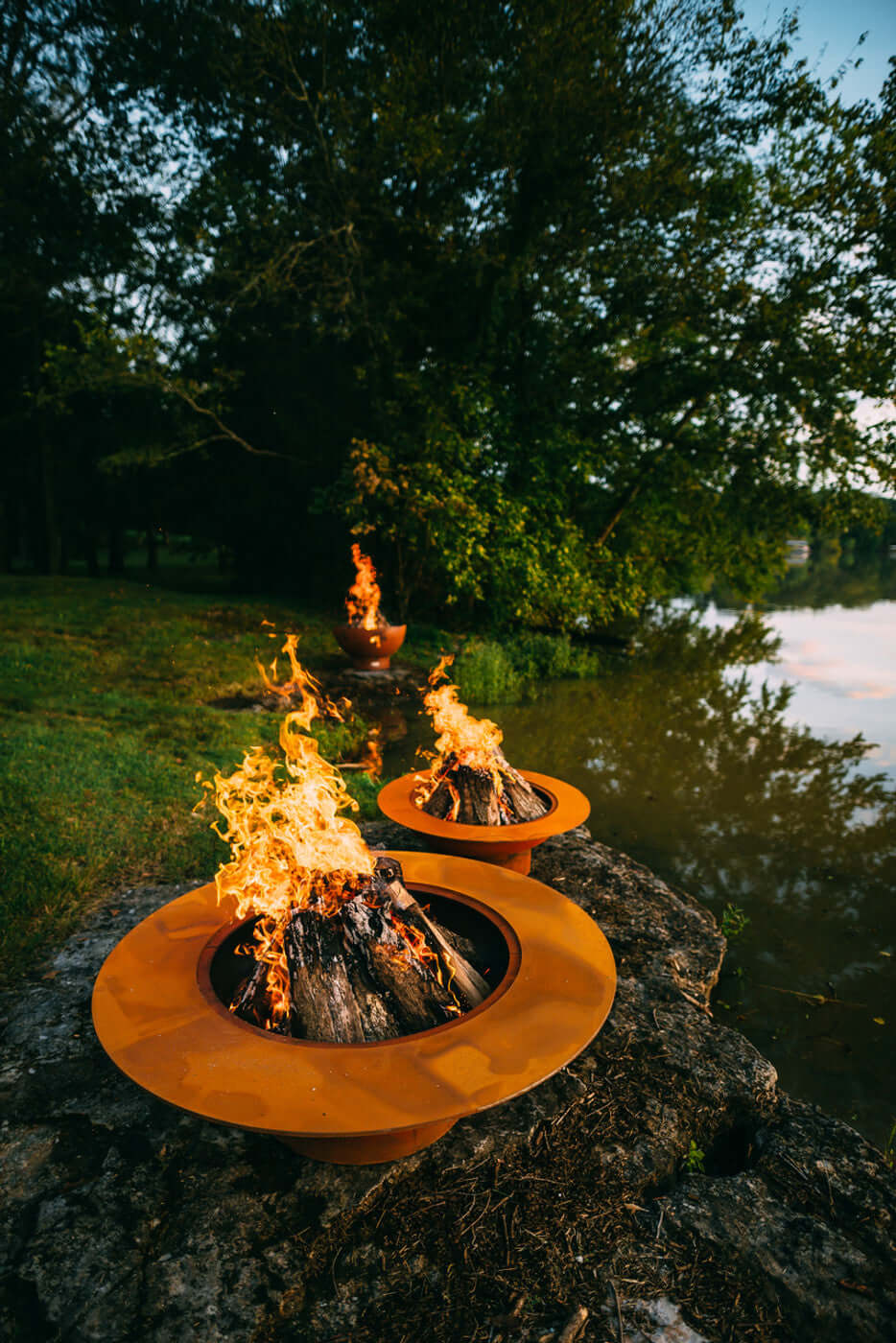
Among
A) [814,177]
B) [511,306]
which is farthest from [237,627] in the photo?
[814,177]

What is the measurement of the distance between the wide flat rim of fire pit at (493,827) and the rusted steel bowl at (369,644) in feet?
22.6

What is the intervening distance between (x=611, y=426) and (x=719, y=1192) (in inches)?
681

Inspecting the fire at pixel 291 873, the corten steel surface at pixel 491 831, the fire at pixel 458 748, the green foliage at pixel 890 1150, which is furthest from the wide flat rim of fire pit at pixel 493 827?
the green foliage at pixel 890 1150

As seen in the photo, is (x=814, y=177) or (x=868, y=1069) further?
(x=814, y=177)

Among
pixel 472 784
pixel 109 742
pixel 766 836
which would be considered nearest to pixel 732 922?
pixel 766 836

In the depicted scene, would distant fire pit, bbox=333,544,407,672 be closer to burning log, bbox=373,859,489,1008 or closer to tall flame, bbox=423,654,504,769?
tall flame, bbox=423,654,504,769

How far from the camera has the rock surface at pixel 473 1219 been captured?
2.19 m

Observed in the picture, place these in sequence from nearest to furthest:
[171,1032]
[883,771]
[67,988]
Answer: [171,1032]
[67,988]
[883,771]

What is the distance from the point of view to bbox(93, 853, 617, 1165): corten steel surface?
2131 mm

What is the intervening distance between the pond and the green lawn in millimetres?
2759

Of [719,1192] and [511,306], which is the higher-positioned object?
[511,306]

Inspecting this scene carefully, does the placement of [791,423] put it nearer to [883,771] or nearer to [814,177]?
[814,177]

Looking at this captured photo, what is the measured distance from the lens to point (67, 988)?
3.72m

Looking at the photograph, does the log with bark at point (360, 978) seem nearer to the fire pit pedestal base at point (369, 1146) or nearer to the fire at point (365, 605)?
the fire pit pedestal base at point (369, 1146)
